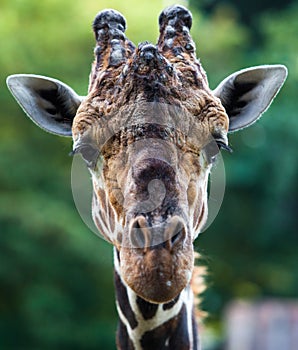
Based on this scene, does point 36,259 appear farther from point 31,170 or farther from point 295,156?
point 295,156

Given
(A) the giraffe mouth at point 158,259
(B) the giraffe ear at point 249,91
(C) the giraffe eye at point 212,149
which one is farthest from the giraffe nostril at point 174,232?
(B) the giraffe ear at point 249,91

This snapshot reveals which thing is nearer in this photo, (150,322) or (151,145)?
(151,145)

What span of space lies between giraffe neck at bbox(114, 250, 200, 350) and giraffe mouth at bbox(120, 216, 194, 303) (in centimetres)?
66

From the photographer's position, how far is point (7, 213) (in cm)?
1878

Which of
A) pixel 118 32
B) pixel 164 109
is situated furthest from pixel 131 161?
pixel 118 32

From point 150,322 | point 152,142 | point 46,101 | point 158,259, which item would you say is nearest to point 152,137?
point 152,142

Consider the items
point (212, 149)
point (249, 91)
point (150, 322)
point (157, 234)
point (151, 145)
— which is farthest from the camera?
point (249, 91)

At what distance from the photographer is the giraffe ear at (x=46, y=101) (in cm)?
485

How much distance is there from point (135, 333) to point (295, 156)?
57.6ft

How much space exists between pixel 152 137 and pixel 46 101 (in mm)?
1187

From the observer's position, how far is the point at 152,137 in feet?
12.9

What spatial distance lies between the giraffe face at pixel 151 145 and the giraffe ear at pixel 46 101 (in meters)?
0.41

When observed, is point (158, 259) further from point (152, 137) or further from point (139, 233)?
point (152, 137)

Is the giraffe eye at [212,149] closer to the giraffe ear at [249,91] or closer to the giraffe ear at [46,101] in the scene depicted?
the giraffe ear at [249,91]
